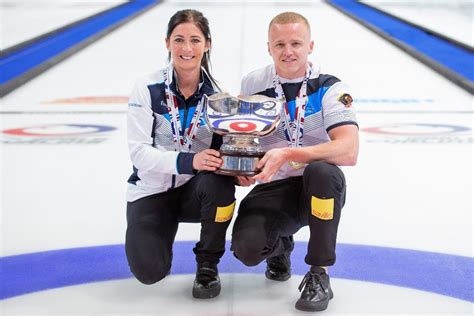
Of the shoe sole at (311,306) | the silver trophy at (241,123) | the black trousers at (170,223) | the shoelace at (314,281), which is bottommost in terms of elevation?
the shoe sole at (311,306)

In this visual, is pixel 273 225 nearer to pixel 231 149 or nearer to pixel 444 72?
pixel 231 149

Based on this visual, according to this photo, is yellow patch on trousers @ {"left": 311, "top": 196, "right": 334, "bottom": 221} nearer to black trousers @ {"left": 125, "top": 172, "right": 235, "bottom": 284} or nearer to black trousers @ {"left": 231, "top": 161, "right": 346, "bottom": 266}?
black trousers @ {"left": 231, "top": 161, "right": 346, "bottom": 266}

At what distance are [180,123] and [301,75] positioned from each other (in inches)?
17.5

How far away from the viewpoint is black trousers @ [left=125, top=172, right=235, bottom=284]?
2514 mm

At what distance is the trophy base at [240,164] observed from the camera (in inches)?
93.4

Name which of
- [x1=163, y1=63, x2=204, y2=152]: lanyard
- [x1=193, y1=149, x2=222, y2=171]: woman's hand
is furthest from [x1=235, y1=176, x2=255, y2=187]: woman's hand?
[x1=163, y1=63, x2=204, y2=152]: lanyard

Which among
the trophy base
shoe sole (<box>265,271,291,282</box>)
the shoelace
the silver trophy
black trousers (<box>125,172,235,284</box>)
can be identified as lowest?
shoe sole (<box>265,271,291,282</box>)

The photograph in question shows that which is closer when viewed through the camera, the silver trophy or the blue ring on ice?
the silver trophy

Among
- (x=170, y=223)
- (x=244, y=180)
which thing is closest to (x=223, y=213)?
(x=244, y=180)

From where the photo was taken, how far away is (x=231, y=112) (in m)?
2.37

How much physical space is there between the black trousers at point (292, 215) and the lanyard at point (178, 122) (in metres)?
0.29

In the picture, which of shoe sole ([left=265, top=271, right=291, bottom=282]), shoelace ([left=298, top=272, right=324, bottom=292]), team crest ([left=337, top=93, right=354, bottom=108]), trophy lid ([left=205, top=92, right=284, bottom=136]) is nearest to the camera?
trophy lid ([left=205, top=92, right=284, bottom=136])

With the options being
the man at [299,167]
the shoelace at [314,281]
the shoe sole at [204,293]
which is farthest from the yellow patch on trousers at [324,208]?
the shoe sole at [204,293]

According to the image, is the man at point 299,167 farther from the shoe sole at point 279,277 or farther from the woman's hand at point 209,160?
the woman's hand at point 209,160
